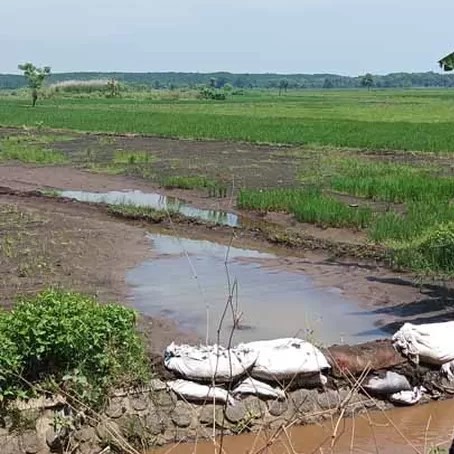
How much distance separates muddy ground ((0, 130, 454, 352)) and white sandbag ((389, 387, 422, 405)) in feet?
6.70

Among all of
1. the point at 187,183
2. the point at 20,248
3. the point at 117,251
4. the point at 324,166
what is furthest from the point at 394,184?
the point at 20,248

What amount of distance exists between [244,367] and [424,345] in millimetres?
1673

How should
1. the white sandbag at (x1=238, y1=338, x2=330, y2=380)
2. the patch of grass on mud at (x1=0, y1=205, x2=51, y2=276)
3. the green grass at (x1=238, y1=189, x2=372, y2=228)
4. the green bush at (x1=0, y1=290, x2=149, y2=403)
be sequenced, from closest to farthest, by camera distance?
the green bush at (x1=0, y1=290, x2=149, y2=403) → the white sandbag at (x1=238, y1=338, x2=330, y2=380) → the patch of grass on mud at (x1=0, y1=205, x2=51, y2=276) → the green grass at (x1=238, y1=189, x2=372, y2=228)

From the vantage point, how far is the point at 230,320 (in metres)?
9.50

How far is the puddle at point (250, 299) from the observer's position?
29.6ft

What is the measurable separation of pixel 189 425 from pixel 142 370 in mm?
548

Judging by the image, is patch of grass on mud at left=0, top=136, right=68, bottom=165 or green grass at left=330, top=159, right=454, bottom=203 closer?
green grass at left=330, top=159, right=454, bottom=203

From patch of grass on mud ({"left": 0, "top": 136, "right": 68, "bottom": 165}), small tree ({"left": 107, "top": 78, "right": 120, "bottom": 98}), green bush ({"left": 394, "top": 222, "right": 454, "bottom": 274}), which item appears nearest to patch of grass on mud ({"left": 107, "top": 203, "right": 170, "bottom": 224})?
green bush ({"left": 394, "top": 222, "right": 454, "bottom": 274})

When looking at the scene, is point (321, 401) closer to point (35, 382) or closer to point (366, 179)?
point (35, 382)

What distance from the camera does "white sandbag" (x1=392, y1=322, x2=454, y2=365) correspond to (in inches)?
282

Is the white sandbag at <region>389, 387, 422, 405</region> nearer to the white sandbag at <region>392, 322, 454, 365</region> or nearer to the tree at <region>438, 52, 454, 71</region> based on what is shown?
the white sandbag at <region>392, 322, 454, 365</region>

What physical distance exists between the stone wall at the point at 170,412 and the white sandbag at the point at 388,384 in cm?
6

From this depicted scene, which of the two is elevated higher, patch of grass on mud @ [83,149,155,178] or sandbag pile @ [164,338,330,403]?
sandbag pile @ [164,338,330,403]

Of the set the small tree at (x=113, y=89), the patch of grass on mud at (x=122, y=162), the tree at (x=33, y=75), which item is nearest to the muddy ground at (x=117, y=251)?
the patch of grass on mud at (x=122, y=162)
